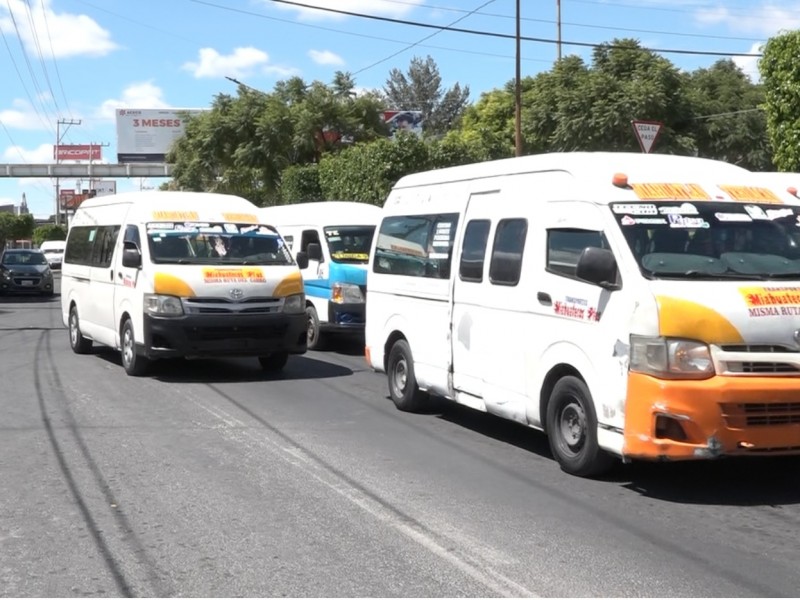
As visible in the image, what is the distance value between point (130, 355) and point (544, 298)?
6897 millimetres

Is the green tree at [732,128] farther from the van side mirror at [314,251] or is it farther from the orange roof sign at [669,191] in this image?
the orange roof sign at [669,191]

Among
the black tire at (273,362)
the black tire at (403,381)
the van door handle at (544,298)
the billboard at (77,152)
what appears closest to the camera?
the van door handle at (544,298)

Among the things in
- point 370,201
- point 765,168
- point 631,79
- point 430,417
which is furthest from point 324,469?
point 765,168

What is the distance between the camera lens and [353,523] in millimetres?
6258

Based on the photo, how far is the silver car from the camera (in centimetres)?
3084

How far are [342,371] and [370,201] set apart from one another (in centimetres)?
1155

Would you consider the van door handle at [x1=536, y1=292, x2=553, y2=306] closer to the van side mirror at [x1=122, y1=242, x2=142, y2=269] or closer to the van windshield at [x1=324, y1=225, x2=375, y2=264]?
the van side mirror at [x1=122, y1=242, x2=142, y2=269]

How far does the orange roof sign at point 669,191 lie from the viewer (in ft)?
24.5

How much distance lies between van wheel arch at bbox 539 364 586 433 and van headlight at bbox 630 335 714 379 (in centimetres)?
95

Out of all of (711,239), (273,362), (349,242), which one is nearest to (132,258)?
(273,362)

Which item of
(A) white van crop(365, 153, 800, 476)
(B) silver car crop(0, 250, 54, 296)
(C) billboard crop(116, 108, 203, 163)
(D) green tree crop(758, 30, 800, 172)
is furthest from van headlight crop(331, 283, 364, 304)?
(C) billboard crop(116, 108, 203, 163)

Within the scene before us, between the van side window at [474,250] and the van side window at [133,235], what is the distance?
532cm

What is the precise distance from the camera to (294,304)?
12867 millimetres

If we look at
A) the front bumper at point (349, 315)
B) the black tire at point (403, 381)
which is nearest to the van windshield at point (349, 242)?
the front bumper at point (349, 315)
